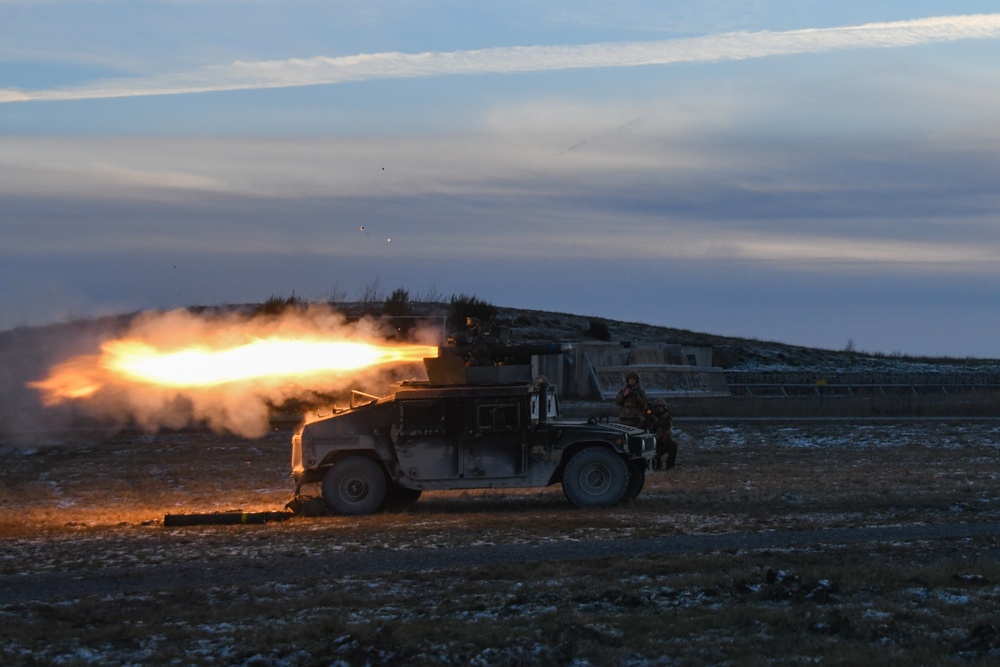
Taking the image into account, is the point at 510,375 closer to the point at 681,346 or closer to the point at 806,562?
the point at 806,562

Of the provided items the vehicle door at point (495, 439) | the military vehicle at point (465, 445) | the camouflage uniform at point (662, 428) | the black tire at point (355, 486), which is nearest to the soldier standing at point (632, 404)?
the camouflage uniform at point (662, 428)

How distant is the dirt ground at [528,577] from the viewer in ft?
29.2

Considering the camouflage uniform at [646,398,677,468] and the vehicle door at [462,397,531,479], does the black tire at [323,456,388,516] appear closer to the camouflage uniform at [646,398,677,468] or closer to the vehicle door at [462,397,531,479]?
the vehicle door at [462,397,531,479]

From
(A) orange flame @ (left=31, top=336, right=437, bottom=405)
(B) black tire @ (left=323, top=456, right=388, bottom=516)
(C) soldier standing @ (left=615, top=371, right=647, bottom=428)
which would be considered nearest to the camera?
(B) black tire @ (left=323, top=456, right=388, bottom=516)

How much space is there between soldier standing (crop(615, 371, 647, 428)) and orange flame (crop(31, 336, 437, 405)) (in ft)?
12.2

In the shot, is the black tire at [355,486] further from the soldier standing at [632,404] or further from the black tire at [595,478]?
the soldier standing at [632,404]

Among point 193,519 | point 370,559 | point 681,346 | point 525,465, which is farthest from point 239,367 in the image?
point 681,346

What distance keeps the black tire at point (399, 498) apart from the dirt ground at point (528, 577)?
451 millimetres

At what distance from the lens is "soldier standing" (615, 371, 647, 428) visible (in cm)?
2117

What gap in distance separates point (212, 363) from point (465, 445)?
6490 mm

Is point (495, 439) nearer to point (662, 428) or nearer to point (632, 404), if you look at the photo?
point (632, 404)

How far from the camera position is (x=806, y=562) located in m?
11.9

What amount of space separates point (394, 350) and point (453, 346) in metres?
3.17

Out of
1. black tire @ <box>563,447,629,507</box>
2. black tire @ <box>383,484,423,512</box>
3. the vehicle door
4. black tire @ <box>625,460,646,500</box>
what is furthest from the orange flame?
black tire @ <box>625,460,646,500</box>
